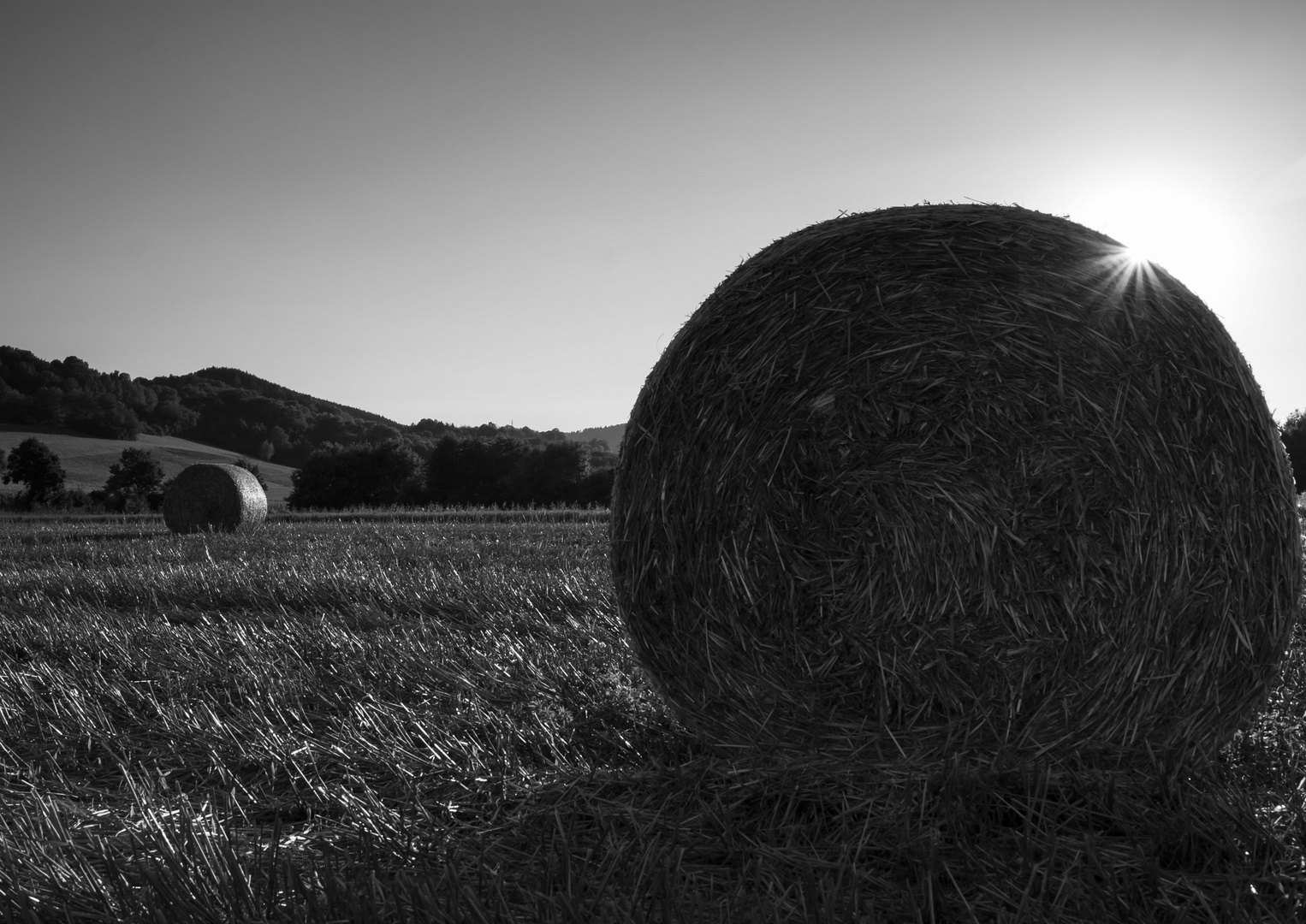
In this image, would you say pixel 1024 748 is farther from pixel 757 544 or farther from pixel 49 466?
pixel 49 466

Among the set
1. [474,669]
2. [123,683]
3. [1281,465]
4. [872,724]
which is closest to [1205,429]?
[1281,465]

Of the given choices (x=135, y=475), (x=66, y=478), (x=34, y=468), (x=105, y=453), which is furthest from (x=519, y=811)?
(x=105, y=453)

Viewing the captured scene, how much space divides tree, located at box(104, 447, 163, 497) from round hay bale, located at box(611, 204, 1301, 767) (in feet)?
154

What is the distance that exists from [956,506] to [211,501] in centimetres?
1668

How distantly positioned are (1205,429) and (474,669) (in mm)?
3351

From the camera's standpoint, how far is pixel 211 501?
17.0m

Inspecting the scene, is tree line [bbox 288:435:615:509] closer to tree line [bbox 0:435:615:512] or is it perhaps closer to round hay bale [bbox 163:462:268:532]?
tree line [bbox 0:435:615:512]

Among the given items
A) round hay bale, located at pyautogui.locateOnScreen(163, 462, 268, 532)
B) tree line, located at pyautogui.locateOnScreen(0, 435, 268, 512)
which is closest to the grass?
round hay bale, located at pyautogui.locateOnScreen(163, 462, 268, 532)

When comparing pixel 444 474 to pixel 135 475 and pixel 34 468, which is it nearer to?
pixel 135 475

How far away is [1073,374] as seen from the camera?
3.14 m

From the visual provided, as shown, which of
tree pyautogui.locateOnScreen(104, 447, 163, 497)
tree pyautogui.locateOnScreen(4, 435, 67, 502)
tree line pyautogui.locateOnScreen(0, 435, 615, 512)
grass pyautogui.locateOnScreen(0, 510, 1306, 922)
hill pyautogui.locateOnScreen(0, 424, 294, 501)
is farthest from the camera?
hill pyautogui.locateOnScreen(0, 424, 294, 501)

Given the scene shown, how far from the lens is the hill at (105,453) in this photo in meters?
51.5

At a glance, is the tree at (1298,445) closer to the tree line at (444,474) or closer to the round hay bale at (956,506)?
the tree line at (444,474)

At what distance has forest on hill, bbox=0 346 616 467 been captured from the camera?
64.6 m
